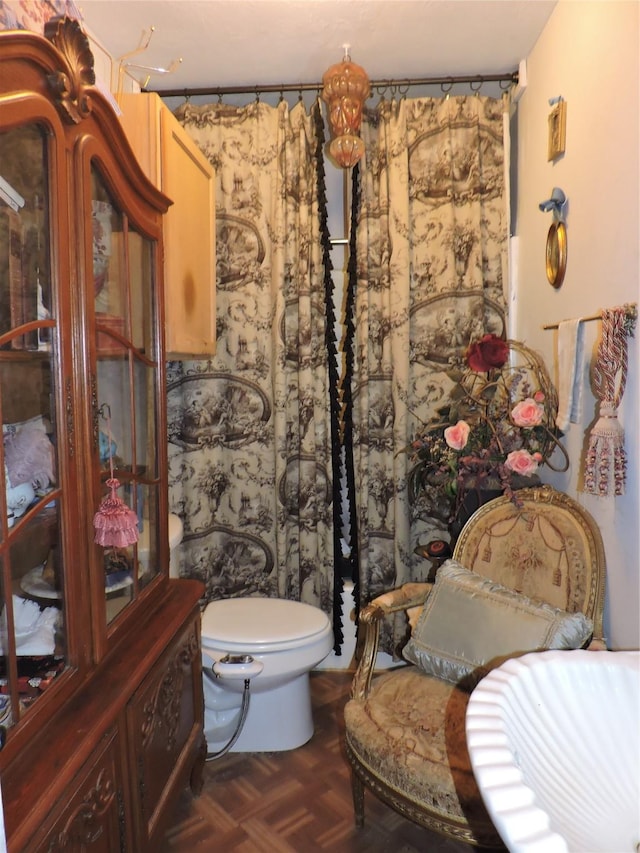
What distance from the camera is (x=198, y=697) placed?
1774 millimetres

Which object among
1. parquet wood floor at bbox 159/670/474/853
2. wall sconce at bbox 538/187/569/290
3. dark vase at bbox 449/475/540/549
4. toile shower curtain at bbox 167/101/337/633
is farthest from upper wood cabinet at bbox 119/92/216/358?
parquet wood floor at bbox 159/670/474/853

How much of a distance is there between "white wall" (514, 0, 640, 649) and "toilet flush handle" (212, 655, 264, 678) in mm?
1024

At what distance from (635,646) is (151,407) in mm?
1368

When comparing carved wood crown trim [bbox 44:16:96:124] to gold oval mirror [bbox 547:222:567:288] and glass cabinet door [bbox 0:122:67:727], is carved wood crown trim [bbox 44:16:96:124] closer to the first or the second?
glass cabinet door [bbox 0:122:67:727]

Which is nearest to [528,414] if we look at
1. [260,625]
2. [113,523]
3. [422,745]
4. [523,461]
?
[523,461]

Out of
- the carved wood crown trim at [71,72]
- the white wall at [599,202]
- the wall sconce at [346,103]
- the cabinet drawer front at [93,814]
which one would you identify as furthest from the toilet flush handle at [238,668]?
the wall sconce at [346,103]

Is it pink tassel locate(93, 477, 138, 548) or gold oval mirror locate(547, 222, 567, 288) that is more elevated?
gold oval mirror locate(547, 222, 567, 288)

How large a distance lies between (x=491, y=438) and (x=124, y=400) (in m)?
1.16

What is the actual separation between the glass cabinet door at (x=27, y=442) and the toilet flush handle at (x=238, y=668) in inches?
31.1

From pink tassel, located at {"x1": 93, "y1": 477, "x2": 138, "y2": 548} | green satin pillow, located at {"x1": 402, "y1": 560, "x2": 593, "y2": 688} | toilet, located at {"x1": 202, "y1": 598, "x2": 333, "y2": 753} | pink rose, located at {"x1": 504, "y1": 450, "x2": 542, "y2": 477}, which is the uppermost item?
pink rose, located at {"x1": 504, "y1": 450, "x2": 542, "y2": 477}

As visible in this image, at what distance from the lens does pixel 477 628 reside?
1.63 metres

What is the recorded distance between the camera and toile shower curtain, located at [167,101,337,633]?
2.46 m

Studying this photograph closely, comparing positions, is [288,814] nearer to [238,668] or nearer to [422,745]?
[238,668]

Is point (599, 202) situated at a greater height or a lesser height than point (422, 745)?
greater
